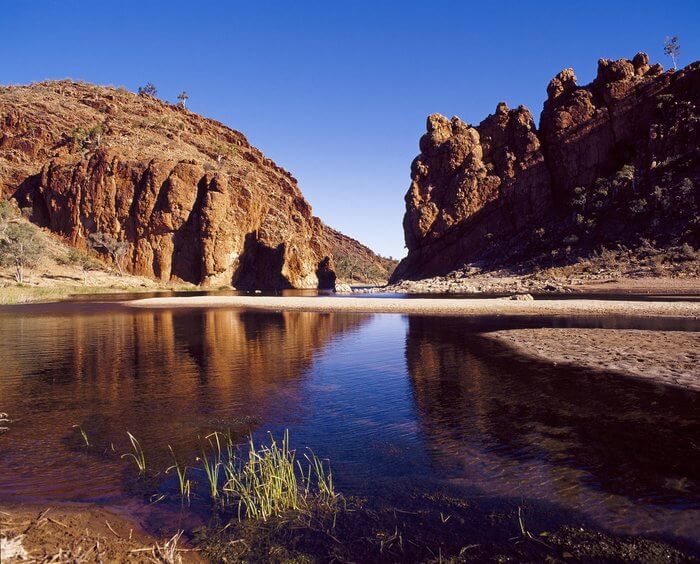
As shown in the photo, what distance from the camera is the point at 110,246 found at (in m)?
89.4

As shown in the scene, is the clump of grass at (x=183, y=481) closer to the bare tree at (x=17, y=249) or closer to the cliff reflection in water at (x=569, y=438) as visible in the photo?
the cliff reflection in water at (x=569, y=438)

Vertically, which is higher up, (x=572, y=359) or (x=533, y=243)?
(x=533, y=243)

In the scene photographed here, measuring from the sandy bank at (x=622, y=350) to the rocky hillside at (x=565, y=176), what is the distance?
160ft

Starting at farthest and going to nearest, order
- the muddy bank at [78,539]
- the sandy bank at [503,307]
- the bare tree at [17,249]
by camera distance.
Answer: the bare tree at [17,249], the sandy bank at [503,307], the muddy bank at [78,539]

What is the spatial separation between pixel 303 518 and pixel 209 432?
425cm

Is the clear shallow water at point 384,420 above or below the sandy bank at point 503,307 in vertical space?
below

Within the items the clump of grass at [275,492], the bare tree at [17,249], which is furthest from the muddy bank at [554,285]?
the bare tree at [17,249]

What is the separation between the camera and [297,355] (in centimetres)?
1864

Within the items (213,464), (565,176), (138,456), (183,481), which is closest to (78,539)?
(183,481)

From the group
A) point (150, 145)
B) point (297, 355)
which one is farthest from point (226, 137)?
point (297, 355)

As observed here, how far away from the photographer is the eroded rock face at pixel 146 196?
9506cm

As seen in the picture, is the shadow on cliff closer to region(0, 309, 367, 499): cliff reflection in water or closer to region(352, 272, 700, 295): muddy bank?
region(352, 272, 700, 295): muddy bank

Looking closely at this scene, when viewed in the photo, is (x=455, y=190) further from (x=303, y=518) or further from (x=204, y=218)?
(x=303, y=518)

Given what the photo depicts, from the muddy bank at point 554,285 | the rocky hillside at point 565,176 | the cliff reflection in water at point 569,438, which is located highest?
the rocky hillside at point 565,176
